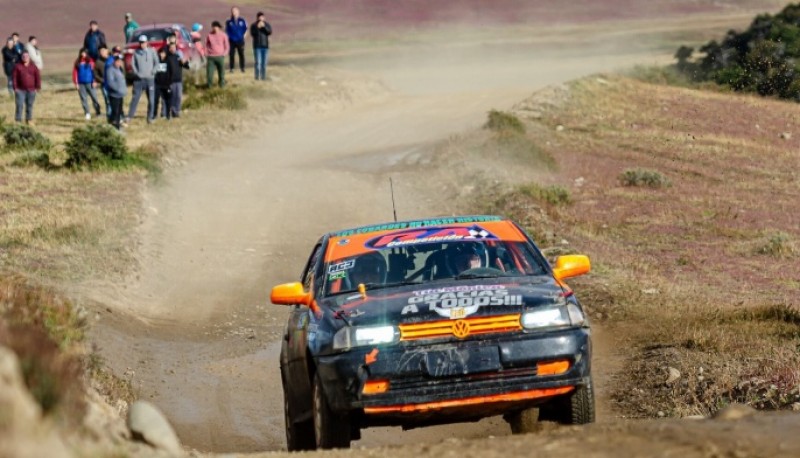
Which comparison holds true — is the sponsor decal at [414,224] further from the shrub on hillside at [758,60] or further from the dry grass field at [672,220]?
the shrub on hillside at [758,60]

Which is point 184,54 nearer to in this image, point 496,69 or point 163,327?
point 496,69

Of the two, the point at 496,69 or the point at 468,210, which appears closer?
the point at 468,210

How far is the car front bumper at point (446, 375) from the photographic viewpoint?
25.6ft

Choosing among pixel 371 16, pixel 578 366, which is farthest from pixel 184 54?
pixel 371 16

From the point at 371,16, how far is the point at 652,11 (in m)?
18.6

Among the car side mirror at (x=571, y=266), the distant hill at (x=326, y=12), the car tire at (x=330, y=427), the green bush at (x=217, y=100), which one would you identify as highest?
the car side mirror at (x=571, y=266)

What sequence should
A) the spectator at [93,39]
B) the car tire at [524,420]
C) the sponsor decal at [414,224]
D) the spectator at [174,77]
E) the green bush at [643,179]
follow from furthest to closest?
the spectator at [93,39] → the spectator at [174,77] → the green bush at [643,179] → the sponsor decal at [414,224] → the car tire at [524,420]

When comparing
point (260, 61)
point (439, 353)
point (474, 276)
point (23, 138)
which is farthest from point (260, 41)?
point (439, 353)

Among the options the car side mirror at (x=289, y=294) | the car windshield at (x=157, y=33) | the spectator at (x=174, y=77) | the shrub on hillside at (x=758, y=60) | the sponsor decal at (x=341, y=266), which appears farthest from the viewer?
the shrub on hillside at (x=758, y=60)

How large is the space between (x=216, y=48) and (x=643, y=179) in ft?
38.9

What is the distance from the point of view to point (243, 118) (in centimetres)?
3195

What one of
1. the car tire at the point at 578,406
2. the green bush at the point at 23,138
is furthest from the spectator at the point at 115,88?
the car tire at the point at 578,406

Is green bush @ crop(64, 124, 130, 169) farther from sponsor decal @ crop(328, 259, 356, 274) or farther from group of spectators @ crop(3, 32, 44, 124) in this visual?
sponsor decal @ crop(328, 259, 356, 274)

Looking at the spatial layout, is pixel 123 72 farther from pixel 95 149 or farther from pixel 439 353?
pixel 439 353
